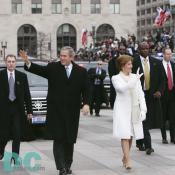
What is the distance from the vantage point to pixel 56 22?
320 ft

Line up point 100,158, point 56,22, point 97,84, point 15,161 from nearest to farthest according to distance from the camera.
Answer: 1. point 15,161
2. point 100,158
3. point 97,84
4. point 56,22

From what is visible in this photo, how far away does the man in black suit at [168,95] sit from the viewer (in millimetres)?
13727

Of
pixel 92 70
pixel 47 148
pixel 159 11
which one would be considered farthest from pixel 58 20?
pixel 47 148

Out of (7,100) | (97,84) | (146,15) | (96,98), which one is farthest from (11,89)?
(146,15)

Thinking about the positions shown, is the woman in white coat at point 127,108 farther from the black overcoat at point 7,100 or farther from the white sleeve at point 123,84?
the black overcoat at point 7,100

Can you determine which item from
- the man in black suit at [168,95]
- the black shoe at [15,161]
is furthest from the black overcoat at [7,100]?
the man in black suit at [168,95]

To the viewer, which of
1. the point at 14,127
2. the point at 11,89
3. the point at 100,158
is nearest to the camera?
the point at 14,127

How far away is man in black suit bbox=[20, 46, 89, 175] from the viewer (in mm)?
9656

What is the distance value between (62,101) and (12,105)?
1416 mm

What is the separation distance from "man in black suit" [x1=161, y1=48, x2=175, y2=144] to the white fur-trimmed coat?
11.3 ft

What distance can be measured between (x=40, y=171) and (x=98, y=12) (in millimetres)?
89996

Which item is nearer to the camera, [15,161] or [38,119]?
[15,161]

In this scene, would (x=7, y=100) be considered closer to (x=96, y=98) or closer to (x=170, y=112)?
(x=170, y=112)

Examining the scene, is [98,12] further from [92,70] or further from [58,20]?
[92,70]
